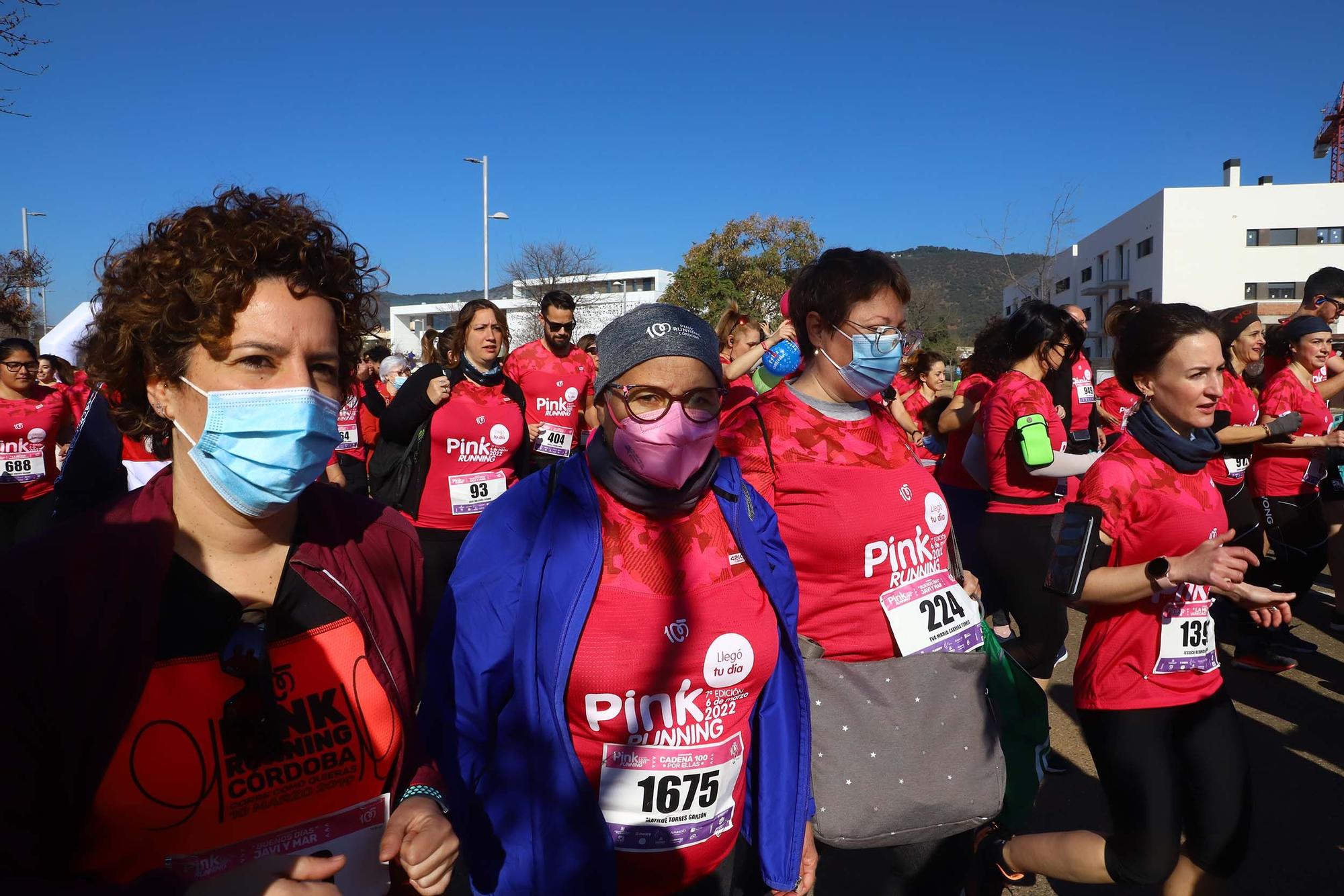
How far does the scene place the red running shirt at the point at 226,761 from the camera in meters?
1.47

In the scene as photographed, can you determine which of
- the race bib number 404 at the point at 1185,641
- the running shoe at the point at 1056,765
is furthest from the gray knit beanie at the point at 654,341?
the running shoe at the point at 1056,765

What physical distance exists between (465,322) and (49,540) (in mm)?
4522

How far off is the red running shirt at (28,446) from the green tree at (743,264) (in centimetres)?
3384

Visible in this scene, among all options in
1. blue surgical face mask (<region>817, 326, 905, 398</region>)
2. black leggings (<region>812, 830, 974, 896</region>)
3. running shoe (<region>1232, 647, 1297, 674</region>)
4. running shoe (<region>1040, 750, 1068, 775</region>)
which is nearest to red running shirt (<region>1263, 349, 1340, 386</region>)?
running shoe (<region>1232, 647, 1297, 674</region>)

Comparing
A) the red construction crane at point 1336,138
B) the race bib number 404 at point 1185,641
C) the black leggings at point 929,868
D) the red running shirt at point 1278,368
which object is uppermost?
the red construction crane at point 1336,138

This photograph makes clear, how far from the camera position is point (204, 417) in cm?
172

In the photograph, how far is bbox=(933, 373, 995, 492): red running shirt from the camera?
20.8 ft

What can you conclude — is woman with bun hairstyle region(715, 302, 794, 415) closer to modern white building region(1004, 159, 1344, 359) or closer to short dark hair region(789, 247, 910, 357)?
short dark hair region(789, 247, 910, 357)

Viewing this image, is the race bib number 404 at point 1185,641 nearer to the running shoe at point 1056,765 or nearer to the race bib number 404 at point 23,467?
the running shoe at point 1056,765

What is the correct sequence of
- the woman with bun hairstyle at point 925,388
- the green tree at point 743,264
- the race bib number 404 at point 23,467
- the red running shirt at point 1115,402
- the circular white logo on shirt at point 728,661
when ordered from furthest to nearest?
1. the green tree at point 743,264
2. the woman with bun hairstyle at point 925,388
3. the race bib number 404 at point 23,467
4. the red running shirt at point 1115,402
5. the circular white logo on shirt at point 728,661

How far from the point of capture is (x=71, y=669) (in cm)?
140

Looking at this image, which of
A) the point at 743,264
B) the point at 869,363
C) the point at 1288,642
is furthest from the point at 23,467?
the point at 743,264

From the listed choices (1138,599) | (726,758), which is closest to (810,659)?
(726,758)

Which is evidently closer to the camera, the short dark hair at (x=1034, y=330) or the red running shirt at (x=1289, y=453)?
the short dark hair at (x=1034, y=330)
